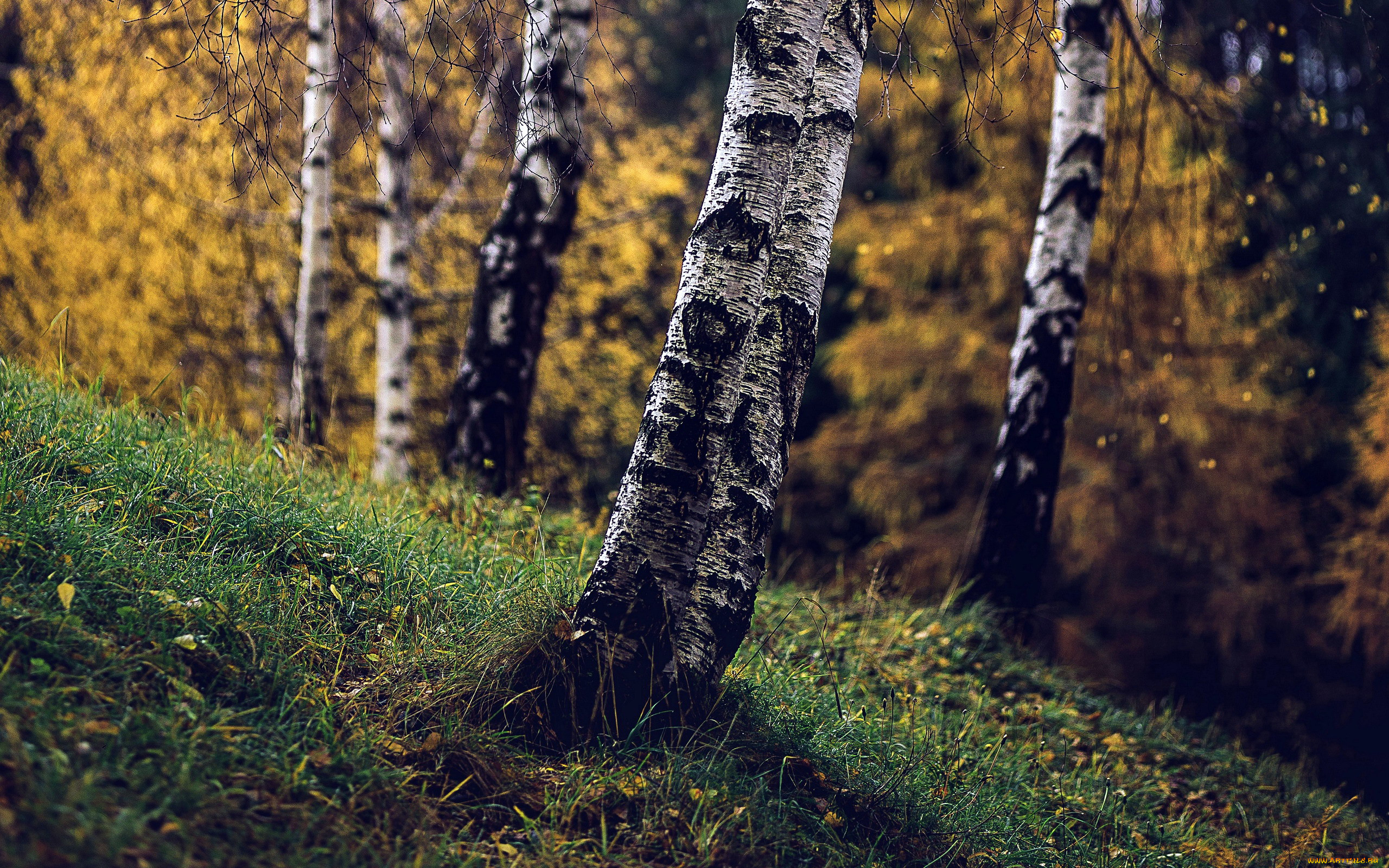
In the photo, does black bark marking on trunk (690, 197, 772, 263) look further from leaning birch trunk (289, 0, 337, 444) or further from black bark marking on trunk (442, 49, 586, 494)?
leaning birch trunk (289, 0, 337, 444)

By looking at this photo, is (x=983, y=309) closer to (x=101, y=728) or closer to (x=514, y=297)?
(x=514, y=297)

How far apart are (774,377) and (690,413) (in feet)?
1.34

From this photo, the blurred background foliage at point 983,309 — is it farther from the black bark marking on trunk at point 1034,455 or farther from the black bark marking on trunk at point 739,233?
the black bark marking on trunk at point 739,233

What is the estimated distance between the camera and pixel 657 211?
10156 mm

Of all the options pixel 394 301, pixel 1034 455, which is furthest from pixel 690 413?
pixel 394 301

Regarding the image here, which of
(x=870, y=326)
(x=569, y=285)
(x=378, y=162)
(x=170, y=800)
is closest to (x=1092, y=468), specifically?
(x=870, y=326)

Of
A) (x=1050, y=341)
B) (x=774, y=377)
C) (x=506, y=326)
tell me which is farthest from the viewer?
(x=1050, y=341)

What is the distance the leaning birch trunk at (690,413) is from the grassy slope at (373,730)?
7.9 inches

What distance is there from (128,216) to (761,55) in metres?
9.05

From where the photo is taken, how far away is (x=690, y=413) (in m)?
2.51

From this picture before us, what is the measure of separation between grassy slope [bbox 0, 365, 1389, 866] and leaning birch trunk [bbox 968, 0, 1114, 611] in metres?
1.39

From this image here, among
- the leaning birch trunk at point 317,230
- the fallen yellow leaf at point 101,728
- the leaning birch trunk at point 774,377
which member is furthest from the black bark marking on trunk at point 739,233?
the leaning birch trunk at point 317,230

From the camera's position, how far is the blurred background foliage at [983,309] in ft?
25.7

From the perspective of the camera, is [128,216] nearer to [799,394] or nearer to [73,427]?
[73,427]
